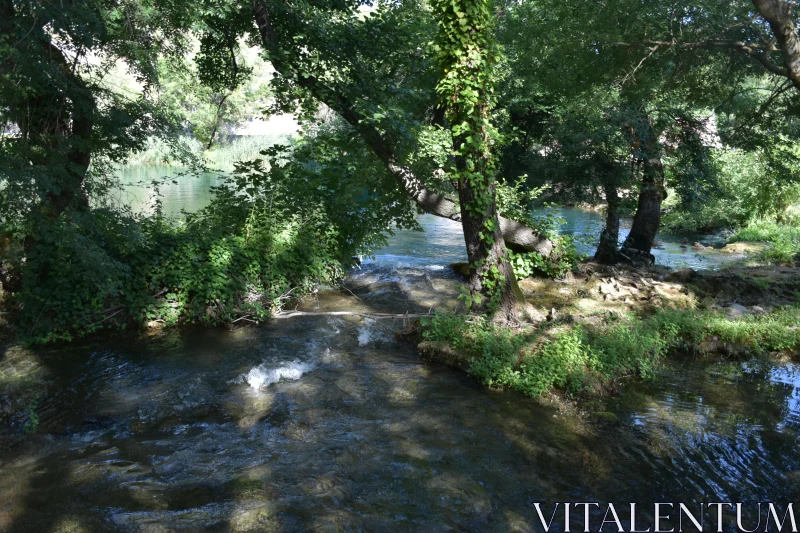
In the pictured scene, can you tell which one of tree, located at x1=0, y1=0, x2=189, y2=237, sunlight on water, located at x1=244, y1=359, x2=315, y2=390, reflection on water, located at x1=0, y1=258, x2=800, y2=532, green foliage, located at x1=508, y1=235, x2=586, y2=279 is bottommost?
reflection on water, located at x1=0, y1=258, x2=800, y2=532

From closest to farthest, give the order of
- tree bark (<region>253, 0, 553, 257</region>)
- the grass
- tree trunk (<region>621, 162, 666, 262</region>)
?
tree bark (<region>253, 0, 553, 257</region>) < tree trunk (<region>621, 162, 666, 262</region>) < the grass

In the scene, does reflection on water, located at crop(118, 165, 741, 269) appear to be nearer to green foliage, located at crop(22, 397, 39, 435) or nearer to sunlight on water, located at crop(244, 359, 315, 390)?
sunlight on water, located at crop(244, 359, 315, 390)

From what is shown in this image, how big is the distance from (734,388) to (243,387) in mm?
6010

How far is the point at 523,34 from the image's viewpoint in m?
13.4

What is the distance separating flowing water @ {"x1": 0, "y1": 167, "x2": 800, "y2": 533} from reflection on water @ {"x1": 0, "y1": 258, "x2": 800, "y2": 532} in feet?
0.06

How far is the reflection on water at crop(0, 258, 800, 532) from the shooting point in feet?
14.2

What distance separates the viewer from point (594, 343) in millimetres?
7035

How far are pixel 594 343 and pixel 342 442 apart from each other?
140 inches

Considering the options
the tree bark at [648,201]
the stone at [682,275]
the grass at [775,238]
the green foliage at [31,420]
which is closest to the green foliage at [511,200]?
the tree bark at [648,201]

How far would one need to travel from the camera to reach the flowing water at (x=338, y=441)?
14.2 feet

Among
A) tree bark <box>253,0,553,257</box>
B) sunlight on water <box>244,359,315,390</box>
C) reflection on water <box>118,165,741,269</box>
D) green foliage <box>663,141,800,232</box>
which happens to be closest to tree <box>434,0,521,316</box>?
tree bark <box>253,0,553,257</box>

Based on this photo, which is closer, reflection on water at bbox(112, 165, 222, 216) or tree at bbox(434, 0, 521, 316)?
tree at bbox(434, 0, 521, 316)

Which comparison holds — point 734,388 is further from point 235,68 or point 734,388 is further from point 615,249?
point 235,68

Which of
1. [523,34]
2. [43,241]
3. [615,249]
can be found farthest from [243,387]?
[523,34]
